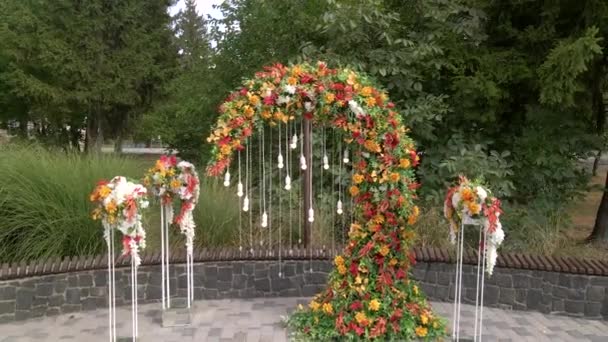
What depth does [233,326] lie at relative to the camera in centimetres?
382

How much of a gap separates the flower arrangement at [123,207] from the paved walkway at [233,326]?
2.88 feet

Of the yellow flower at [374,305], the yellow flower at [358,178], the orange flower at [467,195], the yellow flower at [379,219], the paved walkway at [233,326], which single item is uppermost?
the yellow flower at [358,178]

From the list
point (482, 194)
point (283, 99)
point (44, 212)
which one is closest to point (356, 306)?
point (482, 194)

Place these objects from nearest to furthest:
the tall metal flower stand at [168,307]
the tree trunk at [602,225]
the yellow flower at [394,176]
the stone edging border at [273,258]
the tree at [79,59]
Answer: the yellow flower at [394,176]
the tall metal flower stand at [168,307]
the stone edging border at [273,258]
the tree trunk at [602,225]
the tree at [79,59]

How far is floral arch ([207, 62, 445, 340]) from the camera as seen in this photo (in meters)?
3.31

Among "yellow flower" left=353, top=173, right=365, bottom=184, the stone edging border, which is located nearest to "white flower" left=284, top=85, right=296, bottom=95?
"yellow flower" left=353, top=173, right=365, bottom=184

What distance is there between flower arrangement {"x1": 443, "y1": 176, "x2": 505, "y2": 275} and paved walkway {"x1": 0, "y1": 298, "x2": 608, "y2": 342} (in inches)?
36.9

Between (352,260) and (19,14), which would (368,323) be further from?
(19,14)

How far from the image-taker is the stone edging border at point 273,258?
3.93 m

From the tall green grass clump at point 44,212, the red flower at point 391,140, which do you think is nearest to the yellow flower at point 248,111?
the red flower at point 391,140

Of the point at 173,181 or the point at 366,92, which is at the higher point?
the point at 366,92

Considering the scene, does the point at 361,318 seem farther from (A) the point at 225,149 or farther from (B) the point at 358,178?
(A) the point at 225,149

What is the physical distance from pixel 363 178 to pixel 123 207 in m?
1.57

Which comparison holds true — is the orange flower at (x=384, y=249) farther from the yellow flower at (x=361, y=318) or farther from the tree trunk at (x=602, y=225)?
the tree trunk at (x=602, y=225)
